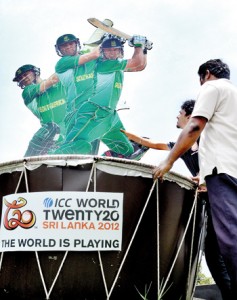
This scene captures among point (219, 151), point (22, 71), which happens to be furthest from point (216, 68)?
point (22, 71)

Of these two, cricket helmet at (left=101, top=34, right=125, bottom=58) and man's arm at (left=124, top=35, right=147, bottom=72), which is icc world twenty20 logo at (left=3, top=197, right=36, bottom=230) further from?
cricket helmet at (left=101, top=34, right=125, bottom=58)

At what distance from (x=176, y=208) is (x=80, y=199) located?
27.1 inches

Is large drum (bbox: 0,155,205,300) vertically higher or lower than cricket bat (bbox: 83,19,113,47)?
lower

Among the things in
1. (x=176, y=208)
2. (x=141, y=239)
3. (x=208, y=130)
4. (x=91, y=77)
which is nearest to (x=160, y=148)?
(x=176, y=208)

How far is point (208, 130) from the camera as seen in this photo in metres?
2.65

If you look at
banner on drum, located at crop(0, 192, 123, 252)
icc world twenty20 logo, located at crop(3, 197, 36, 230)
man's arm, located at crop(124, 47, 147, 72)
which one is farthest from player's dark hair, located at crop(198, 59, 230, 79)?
man's arm, located at crop(124, 47, 147, 72)

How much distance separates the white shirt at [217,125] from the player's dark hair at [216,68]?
153 mm

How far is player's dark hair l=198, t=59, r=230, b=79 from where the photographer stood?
9.25 feet

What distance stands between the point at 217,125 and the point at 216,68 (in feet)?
1.30

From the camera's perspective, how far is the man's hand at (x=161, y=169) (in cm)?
280

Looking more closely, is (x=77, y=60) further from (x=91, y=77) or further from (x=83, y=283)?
(x=83, y=283)

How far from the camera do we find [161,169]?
2906 mm

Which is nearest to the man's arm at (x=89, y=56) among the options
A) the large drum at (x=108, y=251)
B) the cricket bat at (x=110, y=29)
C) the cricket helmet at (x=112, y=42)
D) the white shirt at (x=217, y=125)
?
the cricket helmet at (x=112, y=42)

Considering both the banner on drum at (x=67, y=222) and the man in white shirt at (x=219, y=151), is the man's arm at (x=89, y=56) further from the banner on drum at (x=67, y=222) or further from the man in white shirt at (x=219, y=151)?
the man in white shirt at (x=219, y=151)
